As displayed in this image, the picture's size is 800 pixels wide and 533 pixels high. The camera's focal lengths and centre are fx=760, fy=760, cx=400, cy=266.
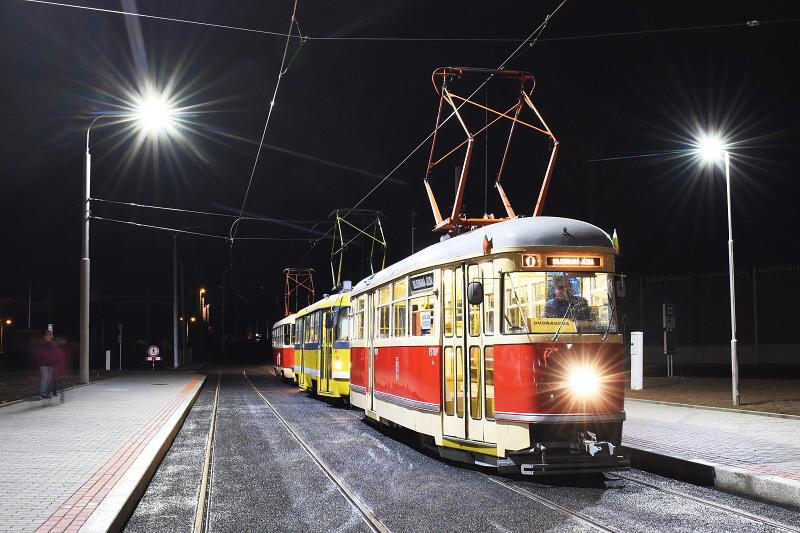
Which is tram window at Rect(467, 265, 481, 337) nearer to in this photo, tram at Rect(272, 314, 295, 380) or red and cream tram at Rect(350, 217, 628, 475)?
red and cream tram at Rect(350, 217, 628, 475)

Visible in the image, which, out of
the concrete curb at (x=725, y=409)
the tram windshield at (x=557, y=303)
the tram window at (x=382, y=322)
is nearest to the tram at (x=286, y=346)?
the concrete curb at (x=725, y=409)

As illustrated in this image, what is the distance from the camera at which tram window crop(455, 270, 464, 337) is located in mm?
10031

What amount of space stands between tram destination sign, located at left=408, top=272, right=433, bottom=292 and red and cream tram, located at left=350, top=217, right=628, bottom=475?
32cm

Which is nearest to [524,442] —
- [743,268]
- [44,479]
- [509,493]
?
[509,493]

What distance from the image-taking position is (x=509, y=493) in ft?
27.6

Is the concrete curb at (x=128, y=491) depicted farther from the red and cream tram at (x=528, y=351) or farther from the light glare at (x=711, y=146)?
the light glare at (x=711, y=146)

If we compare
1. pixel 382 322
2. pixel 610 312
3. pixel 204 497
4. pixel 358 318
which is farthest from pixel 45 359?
pixel 610 312

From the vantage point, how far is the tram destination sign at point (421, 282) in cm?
1092

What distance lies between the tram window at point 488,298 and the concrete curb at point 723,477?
218 cm

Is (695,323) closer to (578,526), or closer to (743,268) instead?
(743,268)

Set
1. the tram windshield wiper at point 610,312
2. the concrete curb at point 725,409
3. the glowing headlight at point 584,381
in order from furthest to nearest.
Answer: the concrete curb at point 725,409, the tram windshield wiper at point 610,312, the glowing headlight at point 584,381

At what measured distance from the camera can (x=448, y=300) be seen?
10.5 metres

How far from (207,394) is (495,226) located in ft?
61.8

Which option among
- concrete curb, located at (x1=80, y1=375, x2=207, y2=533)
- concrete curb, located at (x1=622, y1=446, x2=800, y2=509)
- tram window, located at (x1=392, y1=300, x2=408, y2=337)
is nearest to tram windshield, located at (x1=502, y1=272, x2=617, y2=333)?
concrete curb, located at (x1=622, y1=446, x2=800, y2=509)
